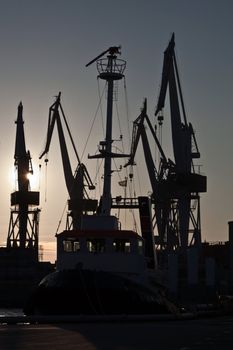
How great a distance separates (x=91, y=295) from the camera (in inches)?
1788

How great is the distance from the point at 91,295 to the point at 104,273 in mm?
1507

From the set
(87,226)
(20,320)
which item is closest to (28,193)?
(87,226)

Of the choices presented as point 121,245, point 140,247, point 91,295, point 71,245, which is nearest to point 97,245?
point 121,245

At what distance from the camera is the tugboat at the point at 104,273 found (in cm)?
4553

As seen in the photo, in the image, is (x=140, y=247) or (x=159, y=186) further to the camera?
(x=159, y=186)

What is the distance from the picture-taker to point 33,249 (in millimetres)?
129875

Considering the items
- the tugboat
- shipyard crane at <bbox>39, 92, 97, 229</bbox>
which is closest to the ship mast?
the tugboat

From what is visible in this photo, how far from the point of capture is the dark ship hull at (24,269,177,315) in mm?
45406

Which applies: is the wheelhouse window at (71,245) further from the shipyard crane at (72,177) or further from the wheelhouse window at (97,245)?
the shipyard crane at (72,177)

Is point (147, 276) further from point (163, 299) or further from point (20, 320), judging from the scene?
point (20, 320)

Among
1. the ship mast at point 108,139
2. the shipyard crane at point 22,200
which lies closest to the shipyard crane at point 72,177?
the shipyard crane at point 22,200

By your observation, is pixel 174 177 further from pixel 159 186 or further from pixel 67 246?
pixel 67 246

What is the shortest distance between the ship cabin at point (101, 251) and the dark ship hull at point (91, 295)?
2.39 meters

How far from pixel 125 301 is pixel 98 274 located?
2.18 m
